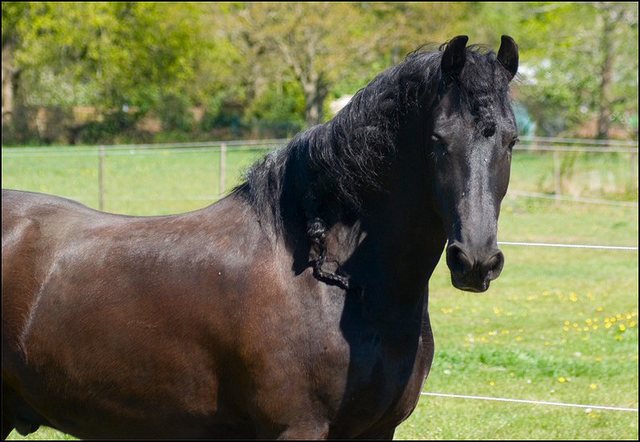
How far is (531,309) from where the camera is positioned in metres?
9.95

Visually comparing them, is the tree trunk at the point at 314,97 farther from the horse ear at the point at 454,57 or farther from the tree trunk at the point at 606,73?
the horse ear at the point at 454,57

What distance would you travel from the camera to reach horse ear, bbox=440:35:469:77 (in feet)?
9.43

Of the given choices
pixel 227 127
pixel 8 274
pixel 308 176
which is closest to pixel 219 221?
pixel 308 176

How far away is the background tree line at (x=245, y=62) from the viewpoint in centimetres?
3028

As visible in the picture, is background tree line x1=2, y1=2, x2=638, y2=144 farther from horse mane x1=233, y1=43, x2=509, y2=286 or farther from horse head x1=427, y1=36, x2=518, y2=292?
horse head x1=427, y1=36, x2=518, y2=292

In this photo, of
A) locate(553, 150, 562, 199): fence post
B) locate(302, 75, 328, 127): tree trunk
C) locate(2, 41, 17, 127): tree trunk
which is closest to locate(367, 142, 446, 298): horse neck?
locate(553, 150, 562, 199): fence post

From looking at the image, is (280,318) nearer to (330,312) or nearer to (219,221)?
(330,312)

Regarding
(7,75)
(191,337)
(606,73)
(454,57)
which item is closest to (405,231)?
(454,57)

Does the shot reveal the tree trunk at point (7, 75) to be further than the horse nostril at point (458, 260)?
Yes

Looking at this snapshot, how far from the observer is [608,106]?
2809 centimetres

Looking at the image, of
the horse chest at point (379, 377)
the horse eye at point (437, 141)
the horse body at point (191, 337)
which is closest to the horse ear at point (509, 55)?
the horse eye at point (437, 141)

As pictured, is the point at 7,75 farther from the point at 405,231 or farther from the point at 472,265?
the point at 472,265

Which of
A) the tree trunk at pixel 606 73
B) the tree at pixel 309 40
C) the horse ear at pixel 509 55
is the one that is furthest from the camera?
the tree at pixel 309 40

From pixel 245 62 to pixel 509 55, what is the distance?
105ft
